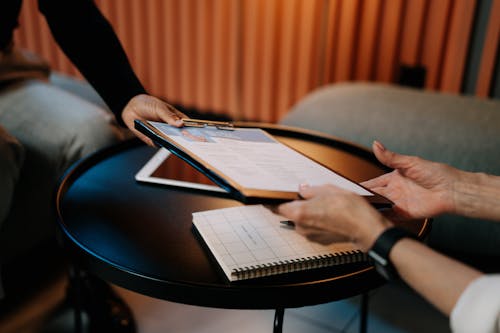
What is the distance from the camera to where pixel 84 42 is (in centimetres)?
107

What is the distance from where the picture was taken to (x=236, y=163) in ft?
2.30

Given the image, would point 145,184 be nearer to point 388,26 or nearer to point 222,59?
point 388,26

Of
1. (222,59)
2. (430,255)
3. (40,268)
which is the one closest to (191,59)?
(222,59)

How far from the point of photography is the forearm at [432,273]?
1.88 ft

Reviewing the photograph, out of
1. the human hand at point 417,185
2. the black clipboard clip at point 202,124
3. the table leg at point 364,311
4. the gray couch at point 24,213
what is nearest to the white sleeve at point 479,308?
the human hand at point 417,185

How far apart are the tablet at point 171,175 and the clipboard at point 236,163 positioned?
6.0 inches

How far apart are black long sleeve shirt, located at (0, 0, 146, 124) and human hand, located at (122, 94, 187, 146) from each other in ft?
0.08

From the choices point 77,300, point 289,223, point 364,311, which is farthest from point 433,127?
point 77,300

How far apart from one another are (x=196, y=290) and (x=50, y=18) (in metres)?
0.78

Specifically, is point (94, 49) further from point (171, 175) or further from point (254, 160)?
point (254, 160)

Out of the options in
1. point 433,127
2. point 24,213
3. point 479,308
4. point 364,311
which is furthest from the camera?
point 433,127

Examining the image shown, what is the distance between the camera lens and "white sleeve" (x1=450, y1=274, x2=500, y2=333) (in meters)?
0.53

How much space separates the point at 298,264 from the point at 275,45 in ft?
5.88

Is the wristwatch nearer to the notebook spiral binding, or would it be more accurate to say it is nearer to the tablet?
the notebook spiral binding
